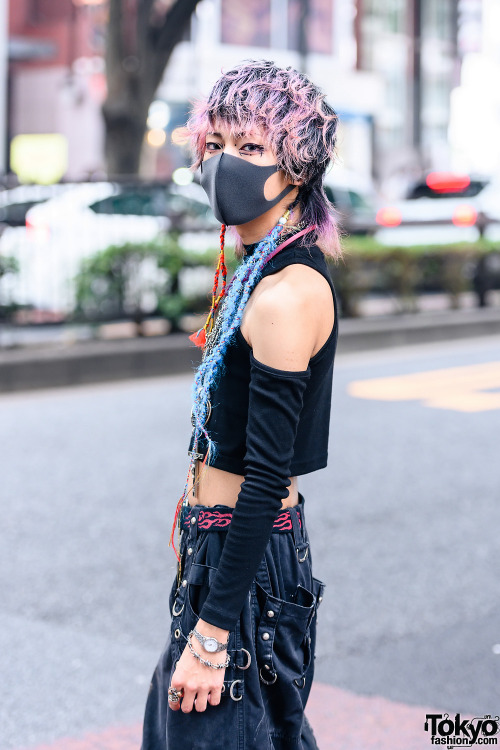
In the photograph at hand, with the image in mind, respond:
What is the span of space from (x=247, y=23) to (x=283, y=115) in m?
33.8

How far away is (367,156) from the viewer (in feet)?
131

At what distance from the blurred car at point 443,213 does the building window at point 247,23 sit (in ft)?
50.1

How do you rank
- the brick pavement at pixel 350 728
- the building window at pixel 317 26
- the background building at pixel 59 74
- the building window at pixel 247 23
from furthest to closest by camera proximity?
the building window at pixel 317 26 < the building window at pixel 247 23 < the background building at pixel 59 74 < the brick pavement at pixel 350 728

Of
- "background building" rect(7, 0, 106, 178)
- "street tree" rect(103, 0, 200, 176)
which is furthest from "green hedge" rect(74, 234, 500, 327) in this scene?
"background building" rect(7, 0, 106, 178)

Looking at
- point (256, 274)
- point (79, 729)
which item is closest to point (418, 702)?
point (79, 729)

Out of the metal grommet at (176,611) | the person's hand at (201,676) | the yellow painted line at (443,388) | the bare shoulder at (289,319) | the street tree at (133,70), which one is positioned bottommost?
the yellow painted line at (443,388)

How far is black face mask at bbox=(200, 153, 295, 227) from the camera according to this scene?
7.11ft

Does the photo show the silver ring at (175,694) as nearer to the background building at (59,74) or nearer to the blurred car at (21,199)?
the blurred car at (21,199)

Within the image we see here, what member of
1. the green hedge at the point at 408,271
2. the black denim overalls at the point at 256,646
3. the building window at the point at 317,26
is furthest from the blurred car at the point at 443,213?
the building window at the point at 317,26

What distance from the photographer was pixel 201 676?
208 centimetres

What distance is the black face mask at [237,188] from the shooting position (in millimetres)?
2168

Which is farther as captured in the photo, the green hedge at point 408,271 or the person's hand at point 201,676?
the green hedge at point 408,271

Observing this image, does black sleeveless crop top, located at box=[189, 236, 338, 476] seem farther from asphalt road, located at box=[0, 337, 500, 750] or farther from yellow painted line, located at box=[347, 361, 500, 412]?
yellow painted line, located at box=[347, 361, 500, 412]

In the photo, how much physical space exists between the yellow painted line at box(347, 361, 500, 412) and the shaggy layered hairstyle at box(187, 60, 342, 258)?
7143 millimetres
